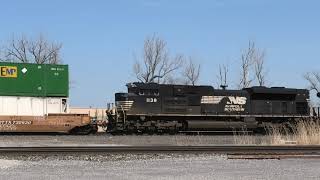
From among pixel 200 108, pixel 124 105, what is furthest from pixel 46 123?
pixel 200 108

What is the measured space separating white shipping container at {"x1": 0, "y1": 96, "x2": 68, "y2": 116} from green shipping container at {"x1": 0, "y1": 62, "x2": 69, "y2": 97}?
1.01 ft

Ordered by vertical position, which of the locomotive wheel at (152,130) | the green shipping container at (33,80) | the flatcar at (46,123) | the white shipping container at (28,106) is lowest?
the locomotive wheel at (152,130)

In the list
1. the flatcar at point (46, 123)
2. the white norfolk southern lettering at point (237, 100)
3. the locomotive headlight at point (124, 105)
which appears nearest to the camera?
the flatcar at point (46, 123)

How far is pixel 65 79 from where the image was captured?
32500mm

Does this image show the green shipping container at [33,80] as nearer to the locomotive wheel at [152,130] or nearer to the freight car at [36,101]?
the freight car at [36,101]

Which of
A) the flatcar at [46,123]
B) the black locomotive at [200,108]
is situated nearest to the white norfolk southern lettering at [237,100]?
the black locomotive at [200,108]

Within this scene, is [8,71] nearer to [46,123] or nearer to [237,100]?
[46,123]

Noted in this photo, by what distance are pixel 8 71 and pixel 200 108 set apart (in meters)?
12.2

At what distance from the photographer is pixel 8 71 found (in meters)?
31.2

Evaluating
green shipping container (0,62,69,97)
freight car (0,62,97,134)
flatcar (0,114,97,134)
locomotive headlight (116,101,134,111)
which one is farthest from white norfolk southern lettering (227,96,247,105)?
green shipping container (0,62,69,97)

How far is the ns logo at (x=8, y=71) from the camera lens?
31108 millimetres

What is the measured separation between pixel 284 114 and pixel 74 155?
833 inches

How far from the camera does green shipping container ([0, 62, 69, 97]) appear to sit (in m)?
31.1

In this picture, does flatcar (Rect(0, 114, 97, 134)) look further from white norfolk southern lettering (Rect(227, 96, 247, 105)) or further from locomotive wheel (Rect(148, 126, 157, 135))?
white norfolk southern lettering (Rect(227, 96, 247, 105))
